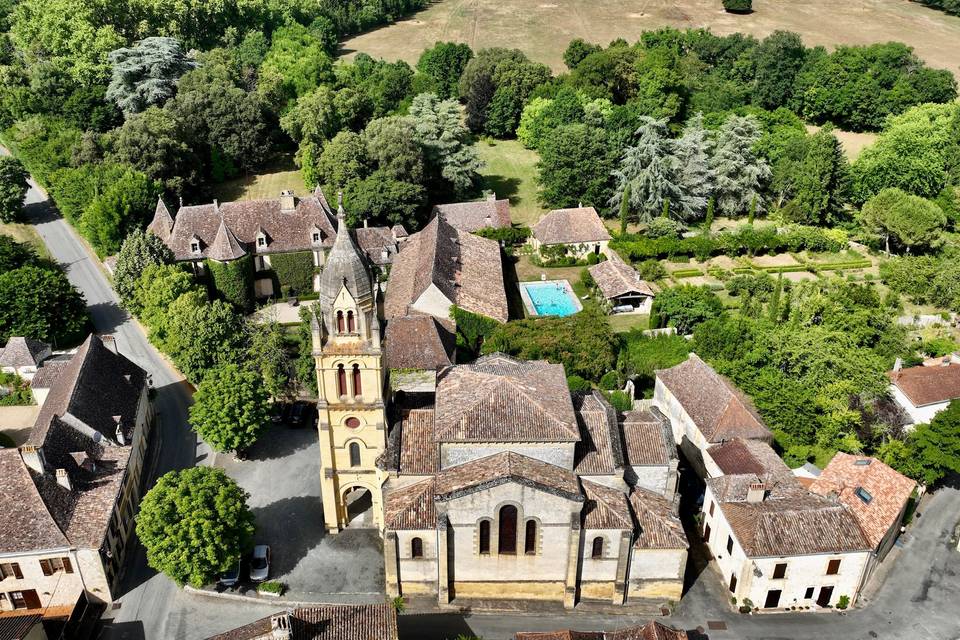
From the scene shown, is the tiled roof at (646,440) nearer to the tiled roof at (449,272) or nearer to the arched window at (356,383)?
the arched window at (356,383)

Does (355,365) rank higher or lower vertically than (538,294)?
higher

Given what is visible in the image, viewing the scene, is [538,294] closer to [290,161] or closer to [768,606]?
[768,606]

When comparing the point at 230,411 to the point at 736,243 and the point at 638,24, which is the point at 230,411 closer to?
the point at 736,243

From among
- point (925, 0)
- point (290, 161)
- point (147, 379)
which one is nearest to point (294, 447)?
point (147, 379)

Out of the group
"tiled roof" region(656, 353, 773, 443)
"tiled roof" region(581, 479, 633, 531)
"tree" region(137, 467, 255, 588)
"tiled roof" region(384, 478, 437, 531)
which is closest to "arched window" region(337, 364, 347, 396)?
"tiled roof" region(384, 478, 437, 531)

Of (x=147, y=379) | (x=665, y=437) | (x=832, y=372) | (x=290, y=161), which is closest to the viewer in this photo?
(x=665, y=437)
